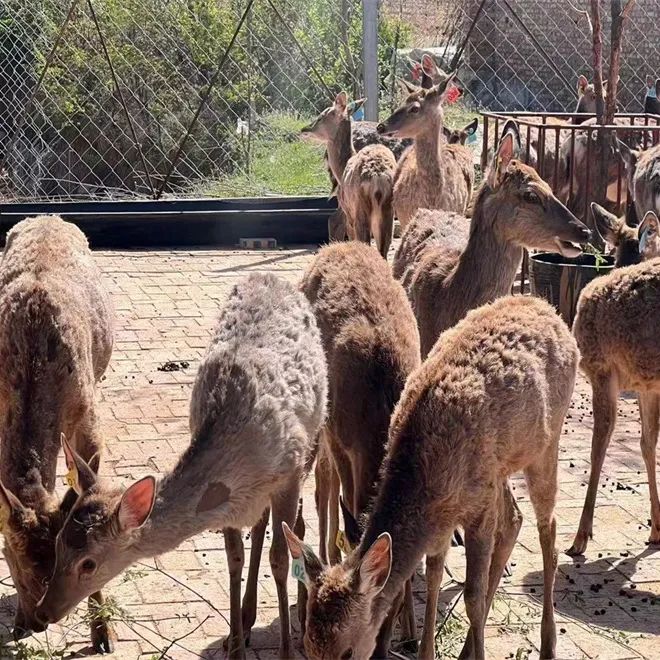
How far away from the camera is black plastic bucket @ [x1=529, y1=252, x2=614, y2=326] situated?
1024 cm

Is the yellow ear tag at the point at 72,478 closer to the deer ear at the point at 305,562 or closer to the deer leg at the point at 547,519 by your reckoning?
the deer ear at the point at 305,562

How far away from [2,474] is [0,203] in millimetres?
10521

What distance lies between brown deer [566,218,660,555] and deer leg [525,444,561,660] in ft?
3.46

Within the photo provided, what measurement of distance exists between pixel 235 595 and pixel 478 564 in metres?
1.11

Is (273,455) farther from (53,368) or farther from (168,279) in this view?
(168,279)

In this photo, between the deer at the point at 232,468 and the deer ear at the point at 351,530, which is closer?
the deer at the point at 232,468

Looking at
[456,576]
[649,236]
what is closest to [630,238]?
[649,236]

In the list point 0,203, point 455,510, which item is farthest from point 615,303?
point 0,203

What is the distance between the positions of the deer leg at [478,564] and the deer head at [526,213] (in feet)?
10.3

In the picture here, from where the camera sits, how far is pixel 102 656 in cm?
591

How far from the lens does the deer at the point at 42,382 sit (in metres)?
5.38

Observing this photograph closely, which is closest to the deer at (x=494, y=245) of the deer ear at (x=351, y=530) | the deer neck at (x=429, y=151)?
the deer ear at (x=351, y=530)

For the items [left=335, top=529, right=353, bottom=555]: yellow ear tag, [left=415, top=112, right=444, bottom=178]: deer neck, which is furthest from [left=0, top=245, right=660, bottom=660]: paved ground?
[left=415, top=112, right=444, bottom=178]: deer neck

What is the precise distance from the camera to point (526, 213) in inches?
326
